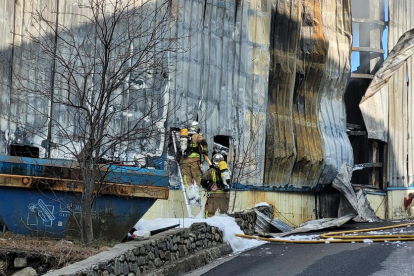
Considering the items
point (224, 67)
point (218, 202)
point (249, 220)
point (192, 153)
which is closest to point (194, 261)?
point (249, 220)

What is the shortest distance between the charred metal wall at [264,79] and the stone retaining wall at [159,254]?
622 cm

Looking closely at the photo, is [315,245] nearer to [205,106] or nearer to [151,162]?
[151,162]

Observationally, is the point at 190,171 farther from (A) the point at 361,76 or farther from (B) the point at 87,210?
(A) the point at 361,76

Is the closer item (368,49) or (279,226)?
(279,226)

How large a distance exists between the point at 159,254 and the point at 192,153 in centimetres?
898

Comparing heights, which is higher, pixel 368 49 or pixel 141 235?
pixel 368 49

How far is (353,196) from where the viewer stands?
27.3 meters

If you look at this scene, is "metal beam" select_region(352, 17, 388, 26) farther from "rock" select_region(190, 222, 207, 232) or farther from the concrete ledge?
"rock" select_region(190, 222, 207, 232)

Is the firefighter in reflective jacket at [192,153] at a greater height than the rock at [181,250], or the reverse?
A: the firefighter in reflective jacket at [192,153]

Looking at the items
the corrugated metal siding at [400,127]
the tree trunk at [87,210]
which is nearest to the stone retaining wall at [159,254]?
the tree trunk at [87,210]

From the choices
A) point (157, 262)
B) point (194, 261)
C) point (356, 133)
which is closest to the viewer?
point (157, 262)

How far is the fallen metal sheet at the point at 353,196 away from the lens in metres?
26.7

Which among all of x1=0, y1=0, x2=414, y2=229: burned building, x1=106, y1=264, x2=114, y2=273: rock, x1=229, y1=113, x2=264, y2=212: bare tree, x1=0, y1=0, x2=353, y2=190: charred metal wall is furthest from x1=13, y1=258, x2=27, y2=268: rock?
x1=229, y1=113, x2=264, y2=212: bare tree

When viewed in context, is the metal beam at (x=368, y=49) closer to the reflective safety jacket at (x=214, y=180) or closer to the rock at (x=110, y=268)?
the reflective safety jacket at (x=214, y=180)
